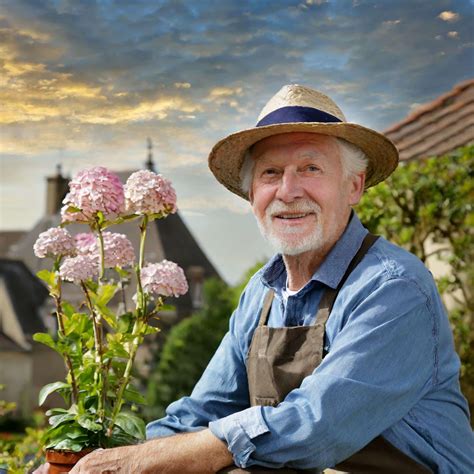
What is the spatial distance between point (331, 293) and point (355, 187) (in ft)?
1.18

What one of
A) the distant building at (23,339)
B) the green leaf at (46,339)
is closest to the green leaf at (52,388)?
the green leaf at (46,339)

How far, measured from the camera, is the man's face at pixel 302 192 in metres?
2.17

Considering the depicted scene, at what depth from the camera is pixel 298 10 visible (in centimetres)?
1014

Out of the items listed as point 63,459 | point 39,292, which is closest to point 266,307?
point 63,459

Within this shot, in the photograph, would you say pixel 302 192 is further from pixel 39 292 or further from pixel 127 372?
pixel 39 292

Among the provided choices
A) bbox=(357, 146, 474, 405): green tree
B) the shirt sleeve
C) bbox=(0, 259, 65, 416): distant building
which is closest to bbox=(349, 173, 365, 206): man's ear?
the shirt sleeve

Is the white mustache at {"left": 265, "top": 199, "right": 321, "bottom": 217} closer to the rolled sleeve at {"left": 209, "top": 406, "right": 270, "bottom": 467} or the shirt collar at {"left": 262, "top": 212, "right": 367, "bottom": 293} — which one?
the shirt collar at {"left": 262, "top": 212, "right": 367, "bottom": 293}

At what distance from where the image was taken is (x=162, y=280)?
2.10 metres

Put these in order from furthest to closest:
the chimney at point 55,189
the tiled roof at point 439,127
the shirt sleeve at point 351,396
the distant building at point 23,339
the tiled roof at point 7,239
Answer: the tiled roof at point 7,239, the chimney at point 55,189, the distant building at point 23,339, the tiled roof at point 439,127, the shirt sleeve at point 351,396

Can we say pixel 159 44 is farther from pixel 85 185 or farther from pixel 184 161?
pixel 85 185

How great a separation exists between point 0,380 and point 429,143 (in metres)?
10.6

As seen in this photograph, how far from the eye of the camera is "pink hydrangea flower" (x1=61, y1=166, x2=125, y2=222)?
6.85 ft

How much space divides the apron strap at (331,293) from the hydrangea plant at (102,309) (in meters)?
0.35

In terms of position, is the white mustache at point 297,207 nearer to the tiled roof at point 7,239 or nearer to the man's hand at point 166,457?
the man's hand at point 166,457
